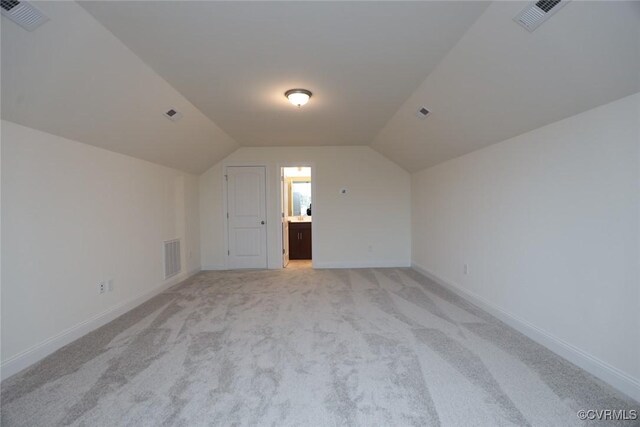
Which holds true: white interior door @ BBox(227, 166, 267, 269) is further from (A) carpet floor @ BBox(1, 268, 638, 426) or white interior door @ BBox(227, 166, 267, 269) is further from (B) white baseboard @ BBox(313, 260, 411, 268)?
(A) carpet floor @ BBox(1, 268, 638, 426)

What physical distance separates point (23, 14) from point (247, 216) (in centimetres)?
441

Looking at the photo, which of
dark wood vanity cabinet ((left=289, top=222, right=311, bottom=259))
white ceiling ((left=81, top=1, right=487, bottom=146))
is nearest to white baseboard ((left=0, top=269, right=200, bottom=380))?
white ceiling ((left=81, top=1, right=487, bottom=146))

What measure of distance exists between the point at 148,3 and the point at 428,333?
3338 mm

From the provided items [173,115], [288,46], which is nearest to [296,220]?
[173,115]

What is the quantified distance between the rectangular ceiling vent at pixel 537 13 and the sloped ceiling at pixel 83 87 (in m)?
2.67

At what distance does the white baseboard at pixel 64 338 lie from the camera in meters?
2.16

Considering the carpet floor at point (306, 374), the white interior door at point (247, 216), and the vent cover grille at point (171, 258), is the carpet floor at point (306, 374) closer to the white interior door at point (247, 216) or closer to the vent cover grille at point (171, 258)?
the vent cover grille at point (171, 258)

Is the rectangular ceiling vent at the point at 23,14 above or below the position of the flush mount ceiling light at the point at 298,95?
below

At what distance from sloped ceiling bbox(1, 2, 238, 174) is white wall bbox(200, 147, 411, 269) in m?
2.50

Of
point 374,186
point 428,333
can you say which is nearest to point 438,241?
point 374,186

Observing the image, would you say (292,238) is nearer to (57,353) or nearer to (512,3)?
(57,353)

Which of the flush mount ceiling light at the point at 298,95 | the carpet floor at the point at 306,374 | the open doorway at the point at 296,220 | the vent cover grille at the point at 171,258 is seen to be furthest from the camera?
the open doorway at the point at 296,220

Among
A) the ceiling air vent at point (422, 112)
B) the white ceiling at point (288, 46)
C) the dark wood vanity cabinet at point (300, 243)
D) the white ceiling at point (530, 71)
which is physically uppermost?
the white ceiling at point (288, 46)

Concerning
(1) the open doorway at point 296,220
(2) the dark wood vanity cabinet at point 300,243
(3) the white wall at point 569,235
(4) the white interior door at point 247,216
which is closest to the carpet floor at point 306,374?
(3) the white wall at point 569,235
